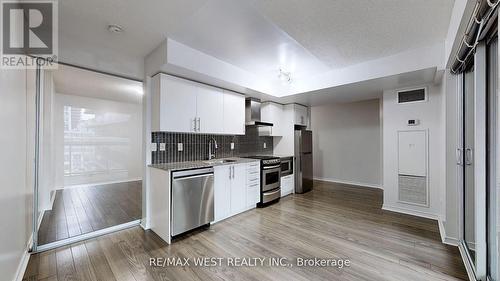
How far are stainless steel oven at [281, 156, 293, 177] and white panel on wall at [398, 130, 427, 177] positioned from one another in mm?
2036

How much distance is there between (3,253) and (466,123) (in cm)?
439

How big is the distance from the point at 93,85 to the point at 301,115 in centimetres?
484

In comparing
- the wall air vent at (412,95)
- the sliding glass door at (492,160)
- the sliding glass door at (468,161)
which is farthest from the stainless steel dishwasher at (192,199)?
the wall air vent at (412,95)

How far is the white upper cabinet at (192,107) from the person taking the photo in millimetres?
2746

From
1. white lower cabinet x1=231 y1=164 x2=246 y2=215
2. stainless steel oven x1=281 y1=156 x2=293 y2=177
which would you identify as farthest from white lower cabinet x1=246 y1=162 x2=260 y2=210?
stainless steel oven x1=281 y1=156 x2=293 y2=177

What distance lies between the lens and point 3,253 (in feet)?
4.78

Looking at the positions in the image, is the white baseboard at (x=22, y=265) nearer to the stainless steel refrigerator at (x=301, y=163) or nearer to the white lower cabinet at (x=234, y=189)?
the white lower cabinet at (x=234, y=189)

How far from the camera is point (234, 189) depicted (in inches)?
132

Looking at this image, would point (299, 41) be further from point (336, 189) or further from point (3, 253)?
point (336, 189)

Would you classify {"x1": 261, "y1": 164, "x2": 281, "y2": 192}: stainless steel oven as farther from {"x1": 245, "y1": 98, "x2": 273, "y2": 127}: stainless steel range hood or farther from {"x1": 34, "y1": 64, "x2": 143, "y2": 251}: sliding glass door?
{"x1": 34, "y1": 64, "x2": 143, "y2": 251}: sliding glass door

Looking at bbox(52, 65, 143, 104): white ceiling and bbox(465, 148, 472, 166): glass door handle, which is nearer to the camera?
bbox(465, 148, 472, 166): glass door handle

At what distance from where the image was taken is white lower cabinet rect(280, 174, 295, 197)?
14.5 feet

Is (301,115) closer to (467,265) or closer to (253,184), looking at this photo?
(253,184)

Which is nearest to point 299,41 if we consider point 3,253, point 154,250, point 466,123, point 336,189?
point 466,123
